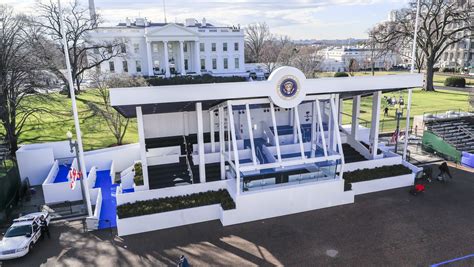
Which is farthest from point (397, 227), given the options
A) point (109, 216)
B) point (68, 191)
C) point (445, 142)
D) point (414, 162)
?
point (68, 191)

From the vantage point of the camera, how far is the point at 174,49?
60.2m

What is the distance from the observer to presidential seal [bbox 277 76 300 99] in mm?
14992

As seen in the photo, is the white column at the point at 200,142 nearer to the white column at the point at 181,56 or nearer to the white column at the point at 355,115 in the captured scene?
the white column at the point at 355,115

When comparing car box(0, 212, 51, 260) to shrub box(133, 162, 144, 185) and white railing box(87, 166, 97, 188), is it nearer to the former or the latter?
shrub box(133, 162, 144, 185)

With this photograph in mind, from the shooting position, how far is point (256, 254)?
41.5 feet

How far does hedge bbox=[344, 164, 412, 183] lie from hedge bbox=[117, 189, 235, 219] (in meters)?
7.09

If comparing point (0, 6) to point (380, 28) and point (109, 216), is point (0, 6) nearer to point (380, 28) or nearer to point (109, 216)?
point (109, 216)

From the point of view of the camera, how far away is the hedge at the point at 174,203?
574 inches

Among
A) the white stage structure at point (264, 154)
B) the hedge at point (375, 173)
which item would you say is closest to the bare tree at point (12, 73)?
the white stage structure at point (264, 154)

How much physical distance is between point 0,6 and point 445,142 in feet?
116

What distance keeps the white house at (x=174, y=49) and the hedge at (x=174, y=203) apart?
142 ft

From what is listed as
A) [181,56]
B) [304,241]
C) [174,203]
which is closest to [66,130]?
[174,203]

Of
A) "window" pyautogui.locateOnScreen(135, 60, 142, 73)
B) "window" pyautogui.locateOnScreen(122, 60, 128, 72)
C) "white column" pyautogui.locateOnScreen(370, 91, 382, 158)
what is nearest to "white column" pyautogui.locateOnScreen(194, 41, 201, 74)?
"window" pyautogui.locateOnScreen(135, 60, 142, 73)

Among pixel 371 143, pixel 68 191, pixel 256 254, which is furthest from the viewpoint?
pixel 371 143
